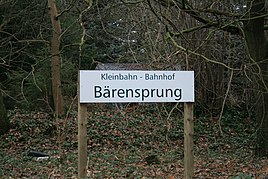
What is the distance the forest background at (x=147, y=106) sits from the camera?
1026cm

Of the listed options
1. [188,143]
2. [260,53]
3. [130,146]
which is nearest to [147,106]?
[130,146]

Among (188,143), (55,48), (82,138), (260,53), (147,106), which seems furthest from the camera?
(147,106)

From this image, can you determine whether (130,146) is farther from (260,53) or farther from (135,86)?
(135,86)

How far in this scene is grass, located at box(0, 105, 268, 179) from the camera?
9.52 metres

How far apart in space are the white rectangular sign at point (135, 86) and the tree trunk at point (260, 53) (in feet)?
13.3

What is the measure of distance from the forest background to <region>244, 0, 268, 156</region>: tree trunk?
2 cm

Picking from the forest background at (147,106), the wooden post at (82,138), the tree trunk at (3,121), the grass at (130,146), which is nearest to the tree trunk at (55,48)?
the forest background at (147,106)

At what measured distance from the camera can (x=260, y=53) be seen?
10406 mm

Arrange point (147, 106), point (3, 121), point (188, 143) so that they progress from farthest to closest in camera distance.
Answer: point (147, 106) → point (3, 121) → point (188, 143)

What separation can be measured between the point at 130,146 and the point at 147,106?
4252 mm

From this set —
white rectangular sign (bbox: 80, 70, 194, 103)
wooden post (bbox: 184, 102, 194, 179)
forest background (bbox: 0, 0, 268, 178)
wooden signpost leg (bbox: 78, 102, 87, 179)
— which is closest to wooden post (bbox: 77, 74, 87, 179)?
wooden signpost leg (bbox: 78, 102, 87, 179)

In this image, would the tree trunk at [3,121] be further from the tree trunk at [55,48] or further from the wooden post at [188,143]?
the wooden post at [188,143]

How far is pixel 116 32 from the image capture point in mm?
20672

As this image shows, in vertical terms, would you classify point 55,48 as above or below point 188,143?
above
